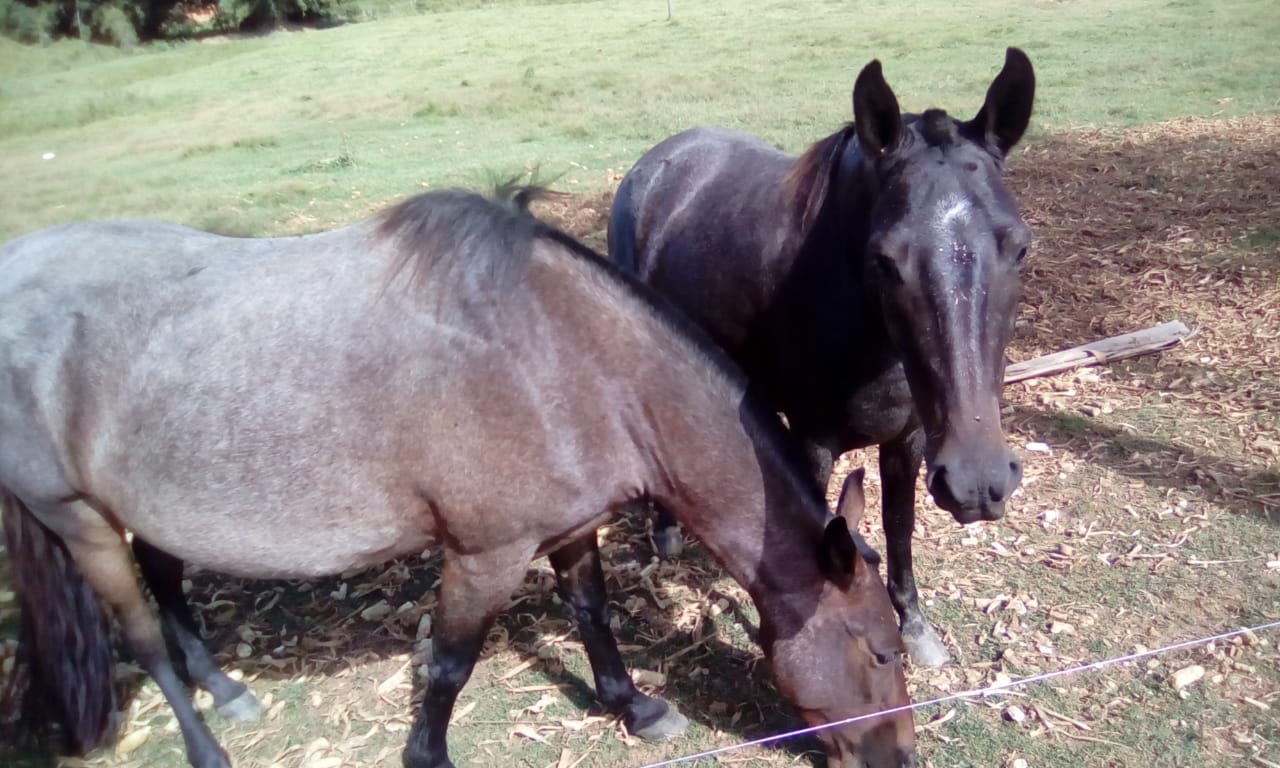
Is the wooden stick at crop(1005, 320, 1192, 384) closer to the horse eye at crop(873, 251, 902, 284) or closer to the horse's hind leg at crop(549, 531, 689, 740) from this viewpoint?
the horse's hind leg at crop(549, 531, 689, 740)

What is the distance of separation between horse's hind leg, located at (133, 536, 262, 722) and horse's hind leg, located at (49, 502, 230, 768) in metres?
0.20

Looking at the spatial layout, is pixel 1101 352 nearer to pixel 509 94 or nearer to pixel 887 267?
pixel 887 267

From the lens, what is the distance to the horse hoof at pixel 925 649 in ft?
10.4

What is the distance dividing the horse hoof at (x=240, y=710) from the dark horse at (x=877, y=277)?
71.4 inches

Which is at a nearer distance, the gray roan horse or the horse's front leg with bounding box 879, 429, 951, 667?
the gray roan horse

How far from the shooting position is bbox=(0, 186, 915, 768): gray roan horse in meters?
2.33

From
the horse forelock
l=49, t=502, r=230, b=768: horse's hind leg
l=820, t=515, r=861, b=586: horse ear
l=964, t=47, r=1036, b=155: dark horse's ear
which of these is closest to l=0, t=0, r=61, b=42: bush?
l=49, t=502, r=230, b=768: horse's hind leg

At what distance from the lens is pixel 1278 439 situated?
423 centimetres

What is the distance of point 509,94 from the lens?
14836mm

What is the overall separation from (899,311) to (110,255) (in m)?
2.35

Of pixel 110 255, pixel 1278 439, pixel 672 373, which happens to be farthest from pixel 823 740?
pixel 1278 439

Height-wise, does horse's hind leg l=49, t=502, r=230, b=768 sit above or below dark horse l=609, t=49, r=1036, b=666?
below

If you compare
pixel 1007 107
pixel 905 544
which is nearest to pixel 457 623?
pixel 905 544

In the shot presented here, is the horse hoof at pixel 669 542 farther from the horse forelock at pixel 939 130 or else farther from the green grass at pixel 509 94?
the green grass at pixel 509 94
